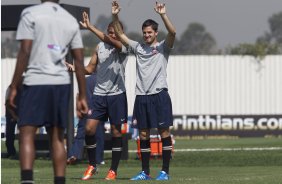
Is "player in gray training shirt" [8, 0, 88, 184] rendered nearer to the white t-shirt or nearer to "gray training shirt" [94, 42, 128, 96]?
the white t-shirt

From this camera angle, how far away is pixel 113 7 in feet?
49.4

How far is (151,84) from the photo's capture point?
15.0 m

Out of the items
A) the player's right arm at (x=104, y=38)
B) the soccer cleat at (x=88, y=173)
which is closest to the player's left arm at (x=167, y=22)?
the player's right arm at (x=104, y=38)

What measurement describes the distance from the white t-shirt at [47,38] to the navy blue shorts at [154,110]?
4955 millimetres

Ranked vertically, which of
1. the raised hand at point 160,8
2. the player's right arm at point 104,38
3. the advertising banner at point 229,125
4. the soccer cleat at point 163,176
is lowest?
the advertising banner at point 229,125

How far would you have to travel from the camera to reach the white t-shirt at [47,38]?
9.98 m

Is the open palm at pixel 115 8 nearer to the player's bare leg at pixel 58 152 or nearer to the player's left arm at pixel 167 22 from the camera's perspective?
the player's left arm at pixel 167 22

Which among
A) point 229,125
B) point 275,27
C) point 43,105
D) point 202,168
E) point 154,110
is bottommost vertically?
point 229,125

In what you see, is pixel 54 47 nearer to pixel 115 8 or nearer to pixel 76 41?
pixel 76 41

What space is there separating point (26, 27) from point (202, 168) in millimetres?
9788

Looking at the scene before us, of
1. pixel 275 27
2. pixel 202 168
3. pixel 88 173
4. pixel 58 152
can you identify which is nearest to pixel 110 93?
pixel 88 173

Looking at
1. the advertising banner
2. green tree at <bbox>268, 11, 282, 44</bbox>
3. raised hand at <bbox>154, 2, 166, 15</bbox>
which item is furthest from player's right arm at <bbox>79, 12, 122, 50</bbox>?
green tree at <bbox>268, 11, 282, 44</bbox>

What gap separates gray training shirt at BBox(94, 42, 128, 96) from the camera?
50.2 feet

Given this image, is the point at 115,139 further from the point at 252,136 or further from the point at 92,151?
the point at 252,136
